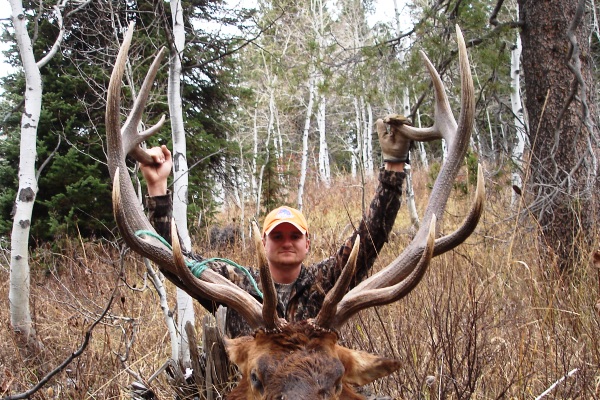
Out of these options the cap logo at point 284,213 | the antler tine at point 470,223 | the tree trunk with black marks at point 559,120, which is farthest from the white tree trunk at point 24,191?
the tree trunk with black marks at point 559,120

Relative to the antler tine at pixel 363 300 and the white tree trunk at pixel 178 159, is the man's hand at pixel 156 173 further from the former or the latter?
the antler tine at pixel 363 300

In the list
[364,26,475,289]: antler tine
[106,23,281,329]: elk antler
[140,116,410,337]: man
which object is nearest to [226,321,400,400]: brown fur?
[106,23,281,329]: elk antler

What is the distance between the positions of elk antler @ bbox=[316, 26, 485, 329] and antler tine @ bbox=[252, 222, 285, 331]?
220 mm

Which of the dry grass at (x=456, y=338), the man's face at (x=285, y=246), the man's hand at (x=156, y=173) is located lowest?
the dry grass at (x=456, y=338)

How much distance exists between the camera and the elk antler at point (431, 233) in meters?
2.49

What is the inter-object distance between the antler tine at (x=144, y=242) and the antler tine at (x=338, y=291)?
0.31 metres

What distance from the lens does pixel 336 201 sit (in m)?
15.1

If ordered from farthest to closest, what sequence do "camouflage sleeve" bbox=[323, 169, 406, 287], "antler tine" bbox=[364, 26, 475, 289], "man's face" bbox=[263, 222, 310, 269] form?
"man's face" bbox=[263, 222, 310, 269]
"camouflage sleeve" bbox=[323, 169, 406, 287]
"antler tine" bbox=[364, 26, 475, 289]

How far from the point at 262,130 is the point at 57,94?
18034 millimetres

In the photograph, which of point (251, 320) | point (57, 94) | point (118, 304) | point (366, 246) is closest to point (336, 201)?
point (57, 94)

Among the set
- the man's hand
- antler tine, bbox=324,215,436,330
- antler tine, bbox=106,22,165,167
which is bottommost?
antler tine, bbox=324,215,436,330

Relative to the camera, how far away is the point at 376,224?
3443 millimetres

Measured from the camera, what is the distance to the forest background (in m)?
3.25

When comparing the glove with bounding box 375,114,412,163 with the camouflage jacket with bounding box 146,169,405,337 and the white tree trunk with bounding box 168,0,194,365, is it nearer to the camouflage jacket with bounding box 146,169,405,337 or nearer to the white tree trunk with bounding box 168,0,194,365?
the camouflage jacket with bounding box 146,169,405,337
